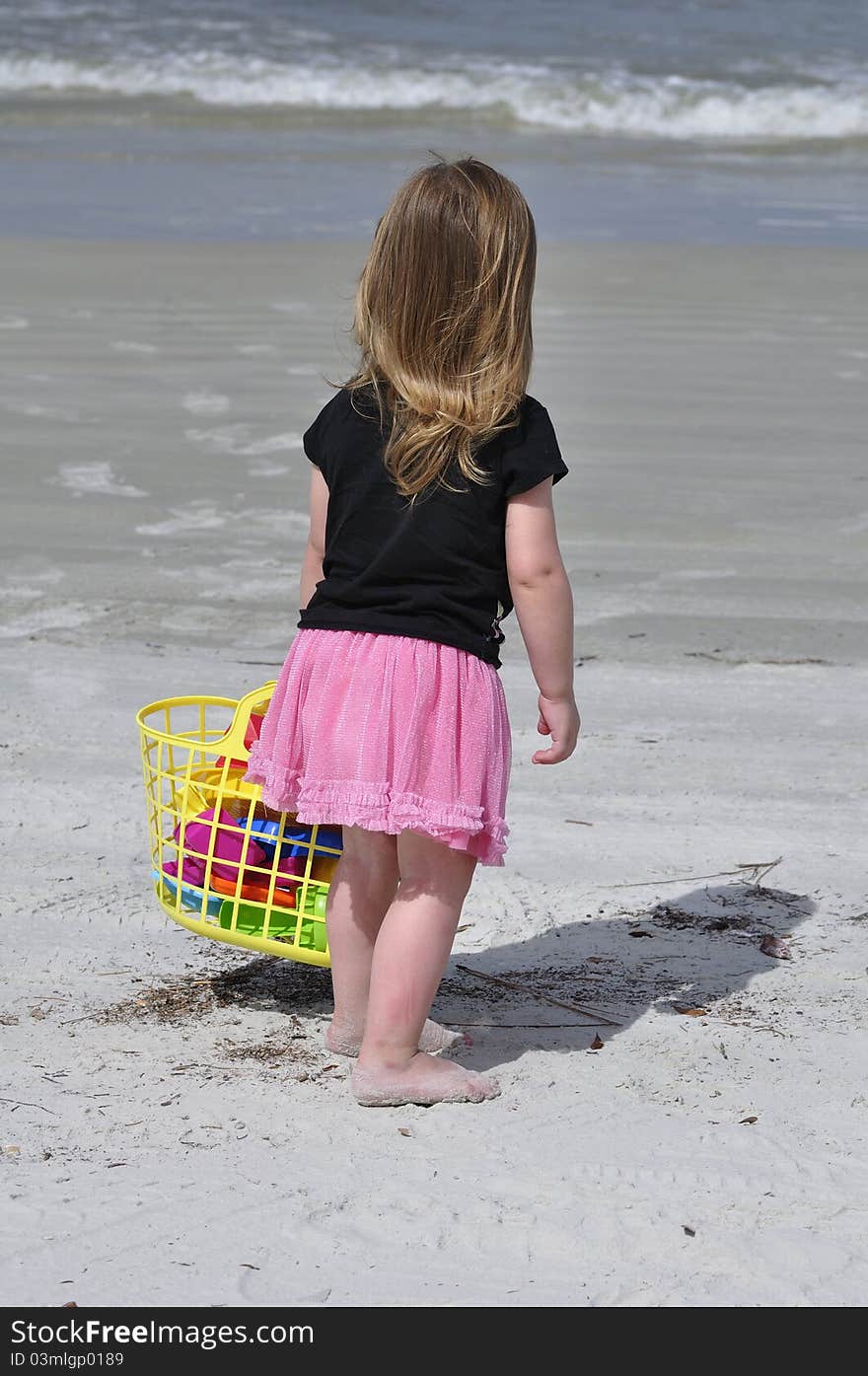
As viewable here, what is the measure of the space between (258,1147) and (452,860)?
55cm

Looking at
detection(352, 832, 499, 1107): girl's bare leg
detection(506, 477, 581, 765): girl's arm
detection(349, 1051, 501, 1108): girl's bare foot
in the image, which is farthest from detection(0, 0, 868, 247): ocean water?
detection(349, 1051, 501, 1108): girl's bare foot

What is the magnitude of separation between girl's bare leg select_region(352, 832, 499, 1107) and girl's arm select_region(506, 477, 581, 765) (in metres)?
0.25

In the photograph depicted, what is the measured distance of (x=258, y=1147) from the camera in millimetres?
2406

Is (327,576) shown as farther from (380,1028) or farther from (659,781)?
(659,781)

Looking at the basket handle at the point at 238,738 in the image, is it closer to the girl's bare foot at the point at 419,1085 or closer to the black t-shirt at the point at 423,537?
the black t-shirt at the point at 423,537

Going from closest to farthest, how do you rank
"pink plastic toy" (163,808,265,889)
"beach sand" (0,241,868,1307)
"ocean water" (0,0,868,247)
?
"beach sand" (0,241,868,1307) → "pink plastic toy" (163,808,265,889) → "ocean water" (0,0,868,247)

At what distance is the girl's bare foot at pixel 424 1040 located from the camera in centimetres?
278

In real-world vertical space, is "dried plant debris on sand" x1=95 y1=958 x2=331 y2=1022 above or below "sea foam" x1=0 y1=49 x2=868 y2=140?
below

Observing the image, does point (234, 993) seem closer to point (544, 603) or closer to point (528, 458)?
point (544, 603)

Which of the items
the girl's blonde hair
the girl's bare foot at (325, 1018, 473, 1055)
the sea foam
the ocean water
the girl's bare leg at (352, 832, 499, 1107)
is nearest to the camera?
the girl's blonde hair

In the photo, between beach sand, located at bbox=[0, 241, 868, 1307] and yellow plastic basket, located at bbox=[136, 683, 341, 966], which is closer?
beach sand, located at bbox=[0, 241, 868, 1307]

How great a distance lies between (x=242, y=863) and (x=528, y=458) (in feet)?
2.92

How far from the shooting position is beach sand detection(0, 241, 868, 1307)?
86.1 inches

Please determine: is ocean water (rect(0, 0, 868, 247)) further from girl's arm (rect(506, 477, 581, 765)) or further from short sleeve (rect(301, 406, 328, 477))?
girl's arm (rect(506, 477, 581, 765))
